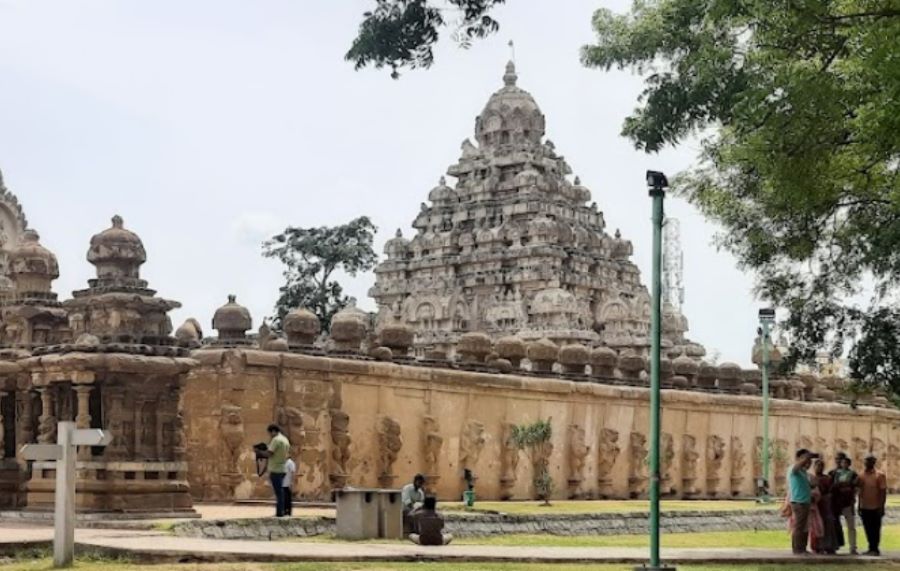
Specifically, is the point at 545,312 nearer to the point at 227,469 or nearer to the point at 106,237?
the point at 227,469

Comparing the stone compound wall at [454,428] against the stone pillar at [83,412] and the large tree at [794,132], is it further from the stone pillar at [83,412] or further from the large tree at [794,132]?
the large tree at [794,132]

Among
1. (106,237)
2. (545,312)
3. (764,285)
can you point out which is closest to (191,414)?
(106,237)

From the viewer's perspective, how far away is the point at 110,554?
1644cm

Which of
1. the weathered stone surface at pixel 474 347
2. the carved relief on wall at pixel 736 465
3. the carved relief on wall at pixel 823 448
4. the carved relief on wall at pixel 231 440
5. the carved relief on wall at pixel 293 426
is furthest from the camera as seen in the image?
the carved relief on wall at pixel 823 448

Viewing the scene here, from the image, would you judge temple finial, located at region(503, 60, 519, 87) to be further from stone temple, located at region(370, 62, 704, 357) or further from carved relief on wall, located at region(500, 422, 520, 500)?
carved relief on wall, located at region(500, 422, 520, 500)

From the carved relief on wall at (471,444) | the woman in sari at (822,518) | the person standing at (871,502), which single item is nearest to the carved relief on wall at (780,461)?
the carved relief on wall at (471,444)

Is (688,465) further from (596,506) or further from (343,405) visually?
(343,405)

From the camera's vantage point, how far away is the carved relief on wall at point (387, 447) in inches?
1141

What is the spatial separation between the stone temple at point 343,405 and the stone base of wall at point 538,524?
67.5 inches

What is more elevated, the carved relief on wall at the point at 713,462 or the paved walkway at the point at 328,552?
the carved relief on wall at the point at 713,462

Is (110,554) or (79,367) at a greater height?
(79,367)

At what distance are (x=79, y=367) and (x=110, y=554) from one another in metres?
5.39

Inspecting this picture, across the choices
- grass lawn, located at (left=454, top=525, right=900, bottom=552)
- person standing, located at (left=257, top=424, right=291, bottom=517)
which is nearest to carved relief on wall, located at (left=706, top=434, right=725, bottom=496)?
grass lawn, located at (left=454, top=525, right=900, bottom=552)

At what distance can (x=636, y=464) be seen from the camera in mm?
36812
